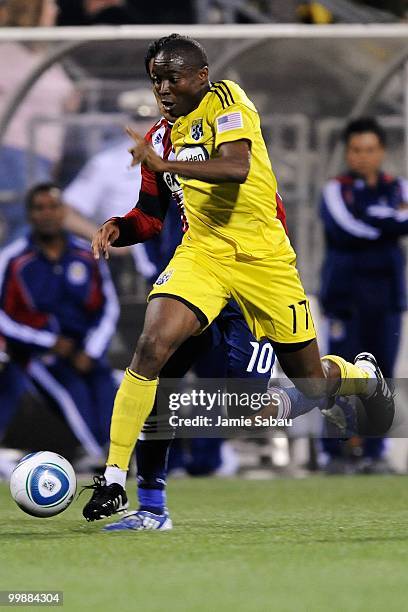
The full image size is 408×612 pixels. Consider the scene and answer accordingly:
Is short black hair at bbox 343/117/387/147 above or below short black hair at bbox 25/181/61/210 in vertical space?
above

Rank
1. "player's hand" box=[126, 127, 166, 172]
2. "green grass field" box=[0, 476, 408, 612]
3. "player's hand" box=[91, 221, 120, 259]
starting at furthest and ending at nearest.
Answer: "player's hand" box=[91, 221, 120, 259] → "player's hand" box=[126, 127, 166, 172] → "green grass field" box=[0, 476, 408, 612]

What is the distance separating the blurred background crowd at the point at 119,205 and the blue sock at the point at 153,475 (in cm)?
383

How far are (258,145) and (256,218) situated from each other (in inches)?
12.8

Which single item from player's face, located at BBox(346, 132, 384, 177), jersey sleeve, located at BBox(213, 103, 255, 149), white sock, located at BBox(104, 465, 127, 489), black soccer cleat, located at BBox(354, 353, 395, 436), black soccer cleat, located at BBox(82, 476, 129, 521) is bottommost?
black soccer cleat, located at BBox(82, 476, 129, 521)

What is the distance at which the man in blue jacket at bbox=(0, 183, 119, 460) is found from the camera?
413 inches

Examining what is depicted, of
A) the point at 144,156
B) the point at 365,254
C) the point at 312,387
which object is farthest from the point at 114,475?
the point at 365,254

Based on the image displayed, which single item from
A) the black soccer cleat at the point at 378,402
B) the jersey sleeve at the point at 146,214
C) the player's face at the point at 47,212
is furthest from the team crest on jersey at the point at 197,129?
the player's face at the point at 47,212

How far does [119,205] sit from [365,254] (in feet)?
5.78

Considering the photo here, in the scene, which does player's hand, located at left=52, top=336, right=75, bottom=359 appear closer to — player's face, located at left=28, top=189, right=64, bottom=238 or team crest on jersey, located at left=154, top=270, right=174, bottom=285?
player's face, located at left=28, top=189, right=64, bottom=238

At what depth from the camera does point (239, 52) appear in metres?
10.5

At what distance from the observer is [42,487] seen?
6500 millimetres

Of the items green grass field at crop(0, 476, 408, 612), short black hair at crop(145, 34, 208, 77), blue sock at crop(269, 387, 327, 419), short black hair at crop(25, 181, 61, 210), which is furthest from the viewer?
short black hair at crop(25, 181, 61, 210)

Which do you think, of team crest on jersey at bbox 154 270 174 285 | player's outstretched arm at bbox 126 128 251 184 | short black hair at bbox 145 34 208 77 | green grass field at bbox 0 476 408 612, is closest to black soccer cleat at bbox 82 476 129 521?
green grass field at bbox 0 476 408 612

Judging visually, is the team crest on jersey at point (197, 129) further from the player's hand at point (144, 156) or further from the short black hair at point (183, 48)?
the player's hand at point (144, 156)
